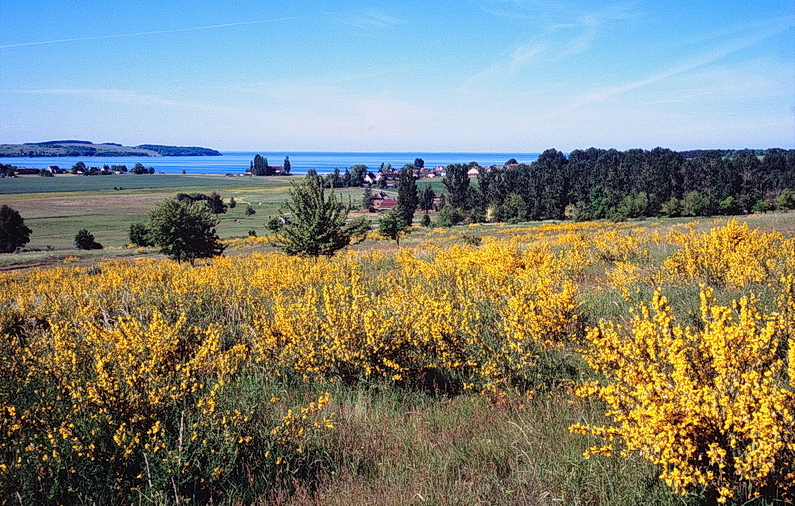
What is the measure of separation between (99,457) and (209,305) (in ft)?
15.7

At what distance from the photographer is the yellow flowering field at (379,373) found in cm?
272

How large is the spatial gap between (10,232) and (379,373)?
77247 mm

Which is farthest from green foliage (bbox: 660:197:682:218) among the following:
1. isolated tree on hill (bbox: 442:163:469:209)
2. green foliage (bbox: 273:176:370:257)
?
green foliage (bbox: 273:176:370:257)

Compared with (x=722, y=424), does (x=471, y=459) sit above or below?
below

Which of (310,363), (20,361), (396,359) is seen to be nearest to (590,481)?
(396,359)

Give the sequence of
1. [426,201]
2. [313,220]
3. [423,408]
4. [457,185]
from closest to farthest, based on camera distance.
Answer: [423,408] → [313,220] → [457,185] → [426,201]

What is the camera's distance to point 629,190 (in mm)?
103812

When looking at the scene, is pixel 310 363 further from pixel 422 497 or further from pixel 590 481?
pixel 590 481

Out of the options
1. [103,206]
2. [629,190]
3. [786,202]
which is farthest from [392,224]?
[103,206]

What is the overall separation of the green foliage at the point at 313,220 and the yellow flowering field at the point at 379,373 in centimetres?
718

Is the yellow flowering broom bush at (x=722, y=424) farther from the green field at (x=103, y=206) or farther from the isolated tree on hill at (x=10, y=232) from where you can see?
the isolated tree on hill at (x=10, y=232)

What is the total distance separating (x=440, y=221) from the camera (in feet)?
293

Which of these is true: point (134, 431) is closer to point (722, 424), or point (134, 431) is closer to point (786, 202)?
point (722, 424)

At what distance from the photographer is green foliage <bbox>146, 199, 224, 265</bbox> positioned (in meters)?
19.6
